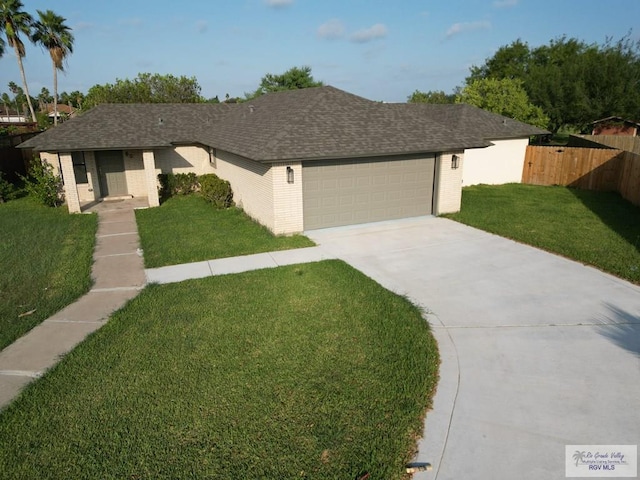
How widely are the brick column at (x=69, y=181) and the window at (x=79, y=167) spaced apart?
177 cm

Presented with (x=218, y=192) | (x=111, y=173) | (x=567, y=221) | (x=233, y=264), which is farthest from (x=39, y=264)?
(x=567, y=221)

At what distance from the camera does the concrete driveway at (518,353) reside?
439cm

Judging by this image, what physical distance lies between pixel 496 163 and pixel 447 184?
8.74 meters

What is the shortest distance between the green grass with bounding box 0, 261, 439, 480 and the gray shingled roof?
5.70 metres

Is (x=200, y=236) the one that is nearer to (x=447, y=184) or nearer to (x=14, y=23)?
(x=447, y=184)

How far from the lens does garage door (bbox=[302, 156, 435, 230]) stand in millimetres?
12781

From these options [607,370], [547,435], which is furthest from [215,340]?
[607,370]

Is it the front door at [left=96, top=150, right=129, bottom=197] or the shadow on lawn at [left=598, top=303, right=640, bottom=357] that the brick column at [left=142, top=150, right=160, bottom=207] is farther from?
the shadow on lawn at [left=598, top=303, right=640, bottom=357]

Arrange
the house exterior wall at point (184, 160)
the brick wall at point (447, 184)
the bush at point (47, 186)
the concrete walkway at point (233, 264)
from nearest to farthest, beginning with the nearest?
the concrete walkway at point (233, 264) < the brick wall at point (447, 184) < the bush at point (47, 186) < the house exterior wall at point (184, 160)

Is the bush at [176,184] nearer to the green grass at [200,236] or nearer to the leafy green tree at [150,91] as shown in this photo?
the green grass at [200,236]

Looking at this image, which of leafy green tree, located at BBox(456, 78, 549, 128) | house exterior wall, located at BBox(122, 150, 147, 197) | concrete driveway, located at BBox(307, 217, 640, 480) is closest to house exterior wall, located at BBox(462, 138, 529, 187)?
leafy green tree, located at BBox(456, 78, 549, 128)

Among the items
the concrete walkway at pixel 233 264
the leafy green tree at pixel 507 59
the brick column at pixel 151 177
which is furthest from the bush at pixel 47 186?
the leafy green tree at pixel 507 59

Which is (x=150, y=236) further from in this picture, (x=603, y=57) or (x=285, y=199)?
(x=603, y=57)

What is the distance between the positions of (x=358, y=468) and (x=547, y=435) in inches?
82.5
